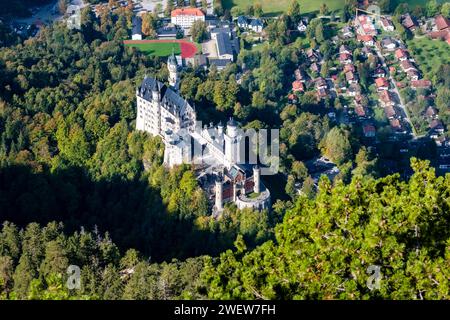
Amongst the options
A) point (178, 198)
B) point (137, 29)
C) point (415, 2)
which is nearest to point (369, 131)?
point (178, 198)

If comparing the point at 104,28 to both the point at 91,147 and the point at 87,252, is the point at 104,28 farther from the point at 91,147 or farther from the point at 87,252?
the point at 87,252

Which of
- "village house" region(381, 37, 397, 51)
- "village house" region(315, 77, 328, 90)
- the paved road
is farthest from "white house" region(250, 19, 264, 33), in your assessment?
"village house" region(381, 37, 397, 51)

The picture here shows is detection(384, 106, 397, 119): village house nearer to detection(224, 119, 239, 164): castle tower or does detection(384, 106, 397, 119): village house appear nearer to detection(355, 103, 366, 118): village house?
detection(355, 103, 366, 118): village house

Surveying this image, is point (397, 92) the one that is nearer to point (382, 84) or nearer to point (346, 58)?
point (382, 84)

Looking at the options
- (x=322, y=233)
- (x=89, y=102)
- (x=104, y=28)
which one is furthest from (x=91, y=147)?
(x=322, y=233)

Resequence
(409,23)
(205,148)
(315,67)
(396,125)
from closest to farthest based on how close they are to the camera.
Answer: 1. (205,148)
2. (396,125)
3. (315,67)
4. (409,23)
